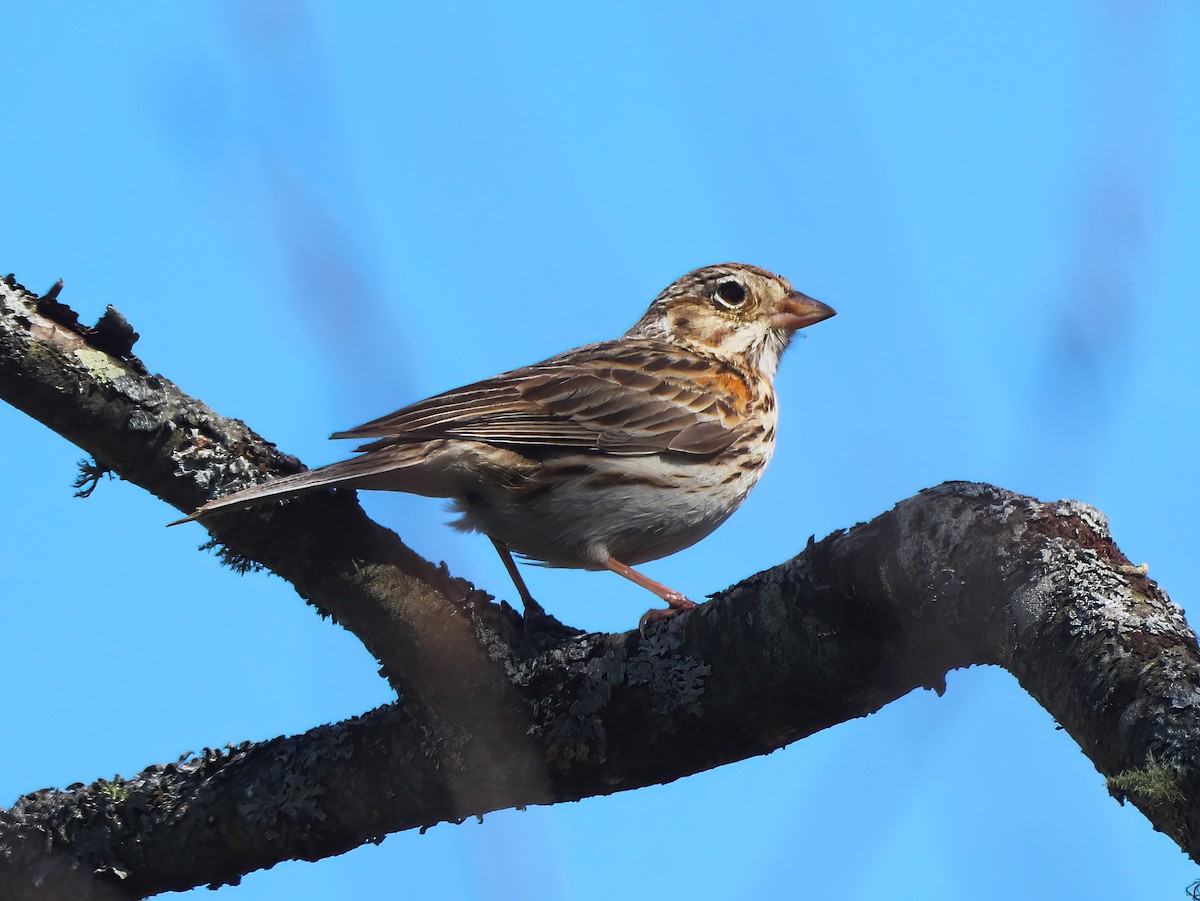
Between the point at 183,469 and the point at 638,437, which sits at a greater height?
the point at 638,437

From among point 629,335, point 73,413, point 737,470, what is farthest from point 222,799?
point 629,335

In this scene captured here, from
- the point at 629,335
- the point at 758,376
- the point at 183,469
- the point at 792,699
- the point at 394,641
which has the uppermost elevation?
the point at 629,335

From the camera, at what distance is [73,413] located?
462 cm

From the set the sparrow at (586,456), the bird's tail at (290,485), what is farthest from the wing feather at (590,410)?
the bird's tail at (290,485)

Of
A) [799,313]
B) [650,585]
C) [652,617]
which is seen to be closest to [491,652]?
[652,617]

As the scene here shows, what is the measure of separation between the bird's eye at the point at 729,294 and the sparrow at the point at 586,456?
1.30 meters

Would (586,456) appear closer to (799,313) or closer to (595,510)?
(595,510)

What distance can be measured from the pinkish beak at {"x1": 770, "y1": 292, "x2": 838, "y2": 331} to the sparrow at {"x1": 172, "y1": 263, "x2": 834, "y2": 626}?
3.71 ft

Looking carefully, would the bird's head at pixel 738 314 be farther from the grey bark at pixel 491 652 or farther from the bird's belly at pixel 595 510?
the grey bark at pixel 491 652

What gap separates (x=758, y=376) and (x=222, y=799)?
4736 mm

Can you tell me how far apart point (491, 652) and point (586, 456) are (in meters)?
1.93

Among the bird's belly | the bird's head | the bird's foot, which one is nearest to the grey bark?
the bird's foot

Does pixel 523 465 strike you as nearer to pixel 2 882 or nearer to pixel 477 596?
pixel 477 596

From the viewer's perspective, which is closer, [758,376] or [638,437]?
→ [638,437]
